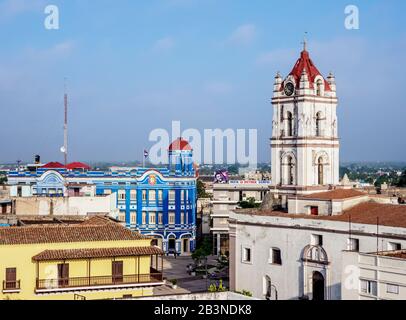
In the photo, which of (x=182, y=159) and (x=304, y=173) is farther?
(x=182, y=159)

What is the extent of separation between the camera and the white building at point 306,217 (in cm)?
3212

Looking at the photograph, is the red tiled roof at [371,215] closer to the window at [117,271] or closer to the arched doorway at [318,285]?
the arched doorway at [318,285]

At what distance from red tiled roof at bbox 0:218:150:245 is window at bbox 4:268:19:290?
957 millimetres

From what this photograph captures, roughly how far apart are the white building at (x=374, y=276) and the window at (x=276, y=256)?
8896mm

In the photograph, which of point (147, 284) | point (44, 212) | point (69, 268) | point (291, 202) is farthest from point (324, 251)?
point (44, 212)

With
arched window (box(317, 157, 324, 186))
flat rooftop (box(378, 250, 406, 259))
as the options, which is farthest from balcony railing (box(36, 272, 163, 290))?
arched window (box(317, 157, 324, 186))

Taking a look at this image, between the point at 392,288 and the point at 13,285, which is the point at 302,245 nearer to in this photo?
the point at 392,288

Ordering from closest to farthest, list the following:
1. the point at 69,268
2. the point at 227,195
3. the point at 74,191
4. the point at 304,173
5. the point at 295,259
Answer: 1. the point at 69,268
2. the point at 295,259
3. the point at 304,173
4. the point at 74,191
5. the point at 227,195

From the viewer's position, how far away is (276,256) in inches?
1411

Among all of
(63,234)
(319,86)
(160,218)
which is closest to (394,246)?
(319,86)

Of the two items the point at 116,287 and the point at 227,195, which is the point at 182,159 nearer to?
the point at 227,195

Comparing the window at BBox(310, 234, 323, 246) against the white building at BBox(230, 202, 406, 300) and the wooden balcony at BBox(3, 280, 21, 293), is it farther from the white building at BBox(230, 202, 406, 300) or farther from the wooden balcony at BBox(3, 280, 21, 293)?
the wooden balcony at BBox(3, 280, 21, 293)

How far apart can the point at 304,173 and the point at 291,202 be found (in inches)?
97.6

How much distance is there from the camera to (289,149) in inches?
1542
